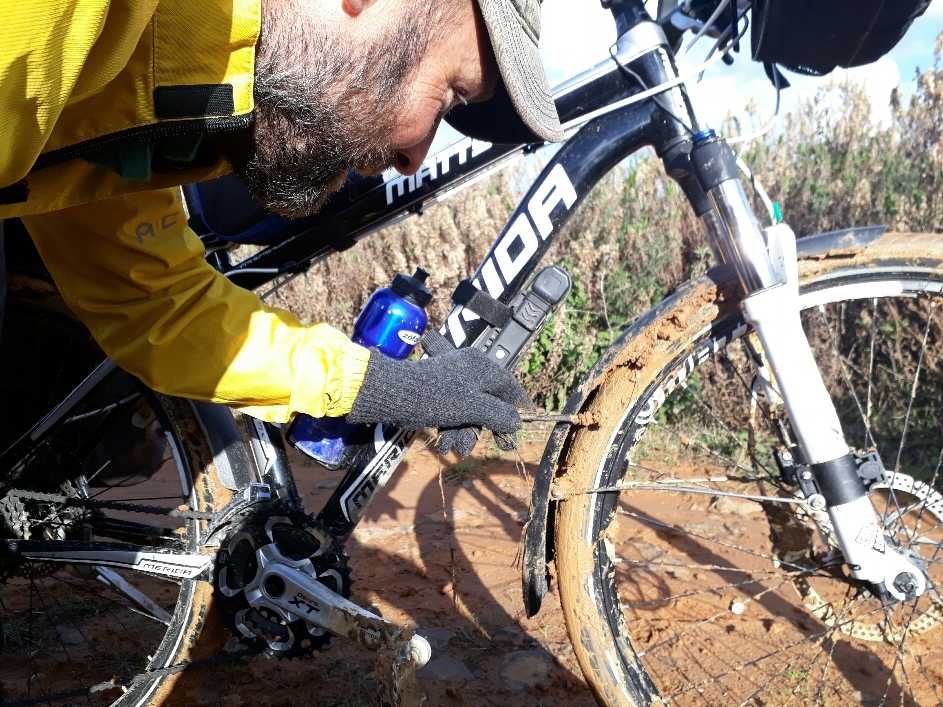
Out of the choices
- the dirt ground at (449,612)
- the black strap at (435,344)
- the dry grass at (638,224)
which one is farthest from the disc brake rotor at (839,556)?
the dry grass at (638,224)

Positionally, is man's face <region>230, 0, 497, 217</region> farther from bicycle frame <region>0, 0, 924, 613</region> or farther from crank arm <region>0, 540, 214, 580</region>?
crank arm <region>0, 540, 214, 580</region>

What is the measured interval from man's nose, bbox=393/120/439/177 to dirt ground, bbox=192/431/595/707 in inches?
54.5

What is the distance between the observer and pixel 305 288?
5.50 metres

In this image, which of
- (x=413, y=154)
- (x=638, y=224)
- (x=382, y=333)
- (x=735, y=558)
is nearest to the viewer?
(x=413, y=154)

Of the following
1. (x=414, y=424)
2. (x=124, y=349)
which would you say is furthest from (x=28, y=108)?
(x=414, y=424)

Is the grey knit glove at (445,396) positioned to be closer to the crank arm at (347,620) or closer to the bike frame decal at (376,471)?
the bike frame decal at (376,471)

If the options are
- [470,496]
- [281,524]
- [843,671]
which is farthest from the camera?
[470,496]

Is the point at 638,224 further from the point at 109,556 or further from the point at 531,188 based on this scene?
the point at 109,556

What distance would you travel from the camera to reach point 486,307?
200 cm

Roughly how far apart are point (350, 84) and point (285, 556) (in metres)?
1.31

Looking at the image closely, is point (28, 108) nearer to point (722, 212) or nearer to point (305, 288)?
point (722, 212)

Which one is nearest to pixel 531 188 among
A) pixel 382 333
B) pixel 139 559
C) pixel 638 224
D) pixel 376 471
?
pixel 382 333

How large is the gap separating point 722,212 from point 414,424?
0.91 meters

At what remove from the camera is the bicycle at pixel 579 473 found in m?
1.74
